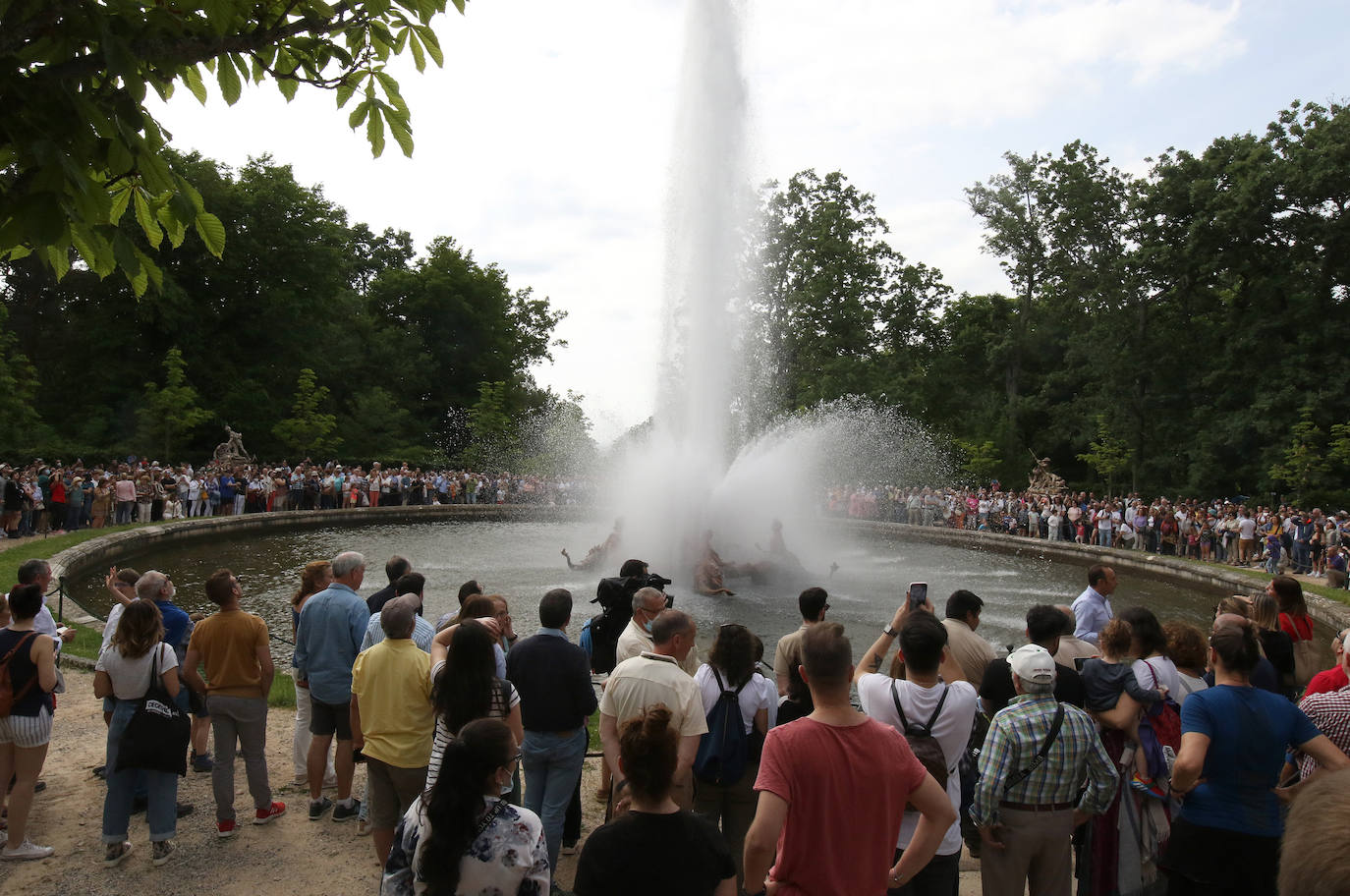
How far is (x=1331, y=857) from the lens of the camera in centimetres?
175

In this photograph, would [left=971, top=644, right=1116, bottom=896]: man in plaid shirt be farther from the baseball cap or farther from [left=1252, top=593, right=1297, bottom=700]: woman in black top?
[left=1252, top=593, right=1297, bottom=700]: woman in black top

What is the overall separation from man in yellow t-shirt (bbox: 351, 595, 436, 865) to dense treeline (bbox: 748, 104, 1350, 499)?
34834 millimetres

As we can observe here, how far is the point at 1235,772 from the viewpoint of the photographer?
424 centimetres

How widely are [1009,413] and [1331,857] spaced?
52192mm

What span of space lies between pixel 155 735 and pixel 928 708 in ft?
15.5

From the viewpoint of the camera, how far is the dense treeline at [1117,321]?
35.4m

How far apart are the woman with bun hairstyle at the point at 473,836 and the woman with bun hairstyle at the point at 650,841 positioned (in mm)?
265

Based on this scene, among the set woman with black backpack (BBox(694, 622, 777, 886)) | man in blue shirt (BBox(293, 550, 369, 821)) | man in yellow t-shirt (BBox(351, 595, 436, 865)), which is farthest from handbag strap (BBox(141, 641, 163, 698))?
woman with black backpack (BBox(694, 622, 777, 886))

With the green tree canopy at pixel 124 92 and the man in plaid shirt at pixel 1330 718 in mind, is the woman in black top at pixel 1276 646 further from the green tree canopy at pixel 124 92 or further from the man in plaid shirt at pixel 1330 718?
the green tree canopy at pixel 124 92

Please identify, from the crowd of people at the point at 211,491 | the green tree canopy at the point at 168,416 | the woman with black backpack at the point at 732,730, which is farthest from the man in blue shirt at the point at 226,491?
the woman with black backpack at the point at 732,730

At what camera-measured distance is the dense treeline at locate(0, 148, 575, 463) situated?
39.4 meters

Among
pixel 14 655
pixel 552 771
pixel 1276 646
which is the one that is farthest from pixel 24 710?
pixel 1276 646

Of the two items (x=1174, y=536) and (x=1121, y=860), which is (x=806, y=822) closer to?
(x=1121, y=860)

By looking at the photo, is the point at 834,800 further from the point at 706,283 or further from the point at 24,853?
the point at 706,283
